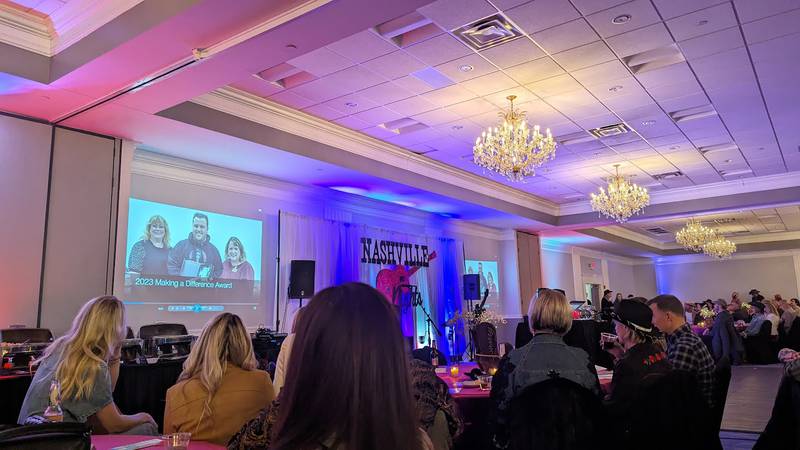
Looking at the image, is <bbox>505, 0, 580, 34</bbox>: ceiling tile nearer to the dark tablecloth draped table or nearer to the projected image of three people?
the dark tablecloth draped table

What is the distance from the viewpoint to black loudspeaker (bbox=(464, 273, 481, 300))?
11.8 m

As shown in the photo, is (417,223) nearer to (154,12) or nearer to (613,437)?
(154,12)

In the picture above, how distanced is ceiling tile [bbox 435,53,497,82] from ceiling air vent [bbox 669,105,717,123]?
304 centimetres

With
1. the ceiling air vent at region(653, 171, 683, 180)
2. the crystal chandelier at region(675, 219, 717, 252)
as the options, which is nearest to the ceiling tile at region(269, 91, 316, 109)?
the ceiling air vent at region(653, 171, 683, 180)

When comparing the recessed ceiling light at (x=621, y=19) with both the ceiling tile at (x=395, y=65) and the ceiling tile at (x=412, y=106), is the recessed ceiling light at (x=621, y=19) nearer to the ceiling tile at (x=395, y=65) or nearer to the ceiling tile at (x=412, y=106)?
the ceiling tile at (x=395, y=65)

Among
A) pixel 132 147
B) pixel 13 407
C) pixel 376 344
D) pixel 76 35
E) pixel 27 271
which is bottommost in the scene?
pixel 13 407

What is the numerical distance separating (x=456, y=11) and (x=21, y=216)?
455cm

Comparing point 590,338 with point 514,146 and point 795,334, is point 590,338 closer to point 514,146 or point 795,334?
point 514,146

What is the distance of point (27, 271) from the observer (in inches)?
207

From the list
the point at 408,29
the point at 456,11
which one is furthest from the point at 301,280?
the point at 456,11

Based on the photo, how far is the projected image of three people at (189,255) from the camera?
6.87 m

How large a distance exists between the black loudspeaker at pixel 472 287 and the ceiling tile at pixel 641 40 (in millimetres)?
6913

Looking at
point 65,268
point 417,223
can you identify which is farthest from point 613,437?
point 417,223

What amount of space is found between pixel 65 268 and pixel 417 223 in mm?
6958
